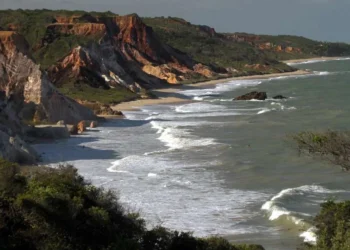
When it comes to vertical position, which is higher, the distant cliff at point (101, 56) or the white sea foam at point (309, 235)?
the distant cliff at point (101, 56)

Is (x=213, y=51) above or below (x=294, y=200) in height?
above

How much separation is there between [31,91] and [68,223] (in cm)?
3064

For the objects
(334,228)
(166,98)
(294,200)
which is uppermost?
(334,228)

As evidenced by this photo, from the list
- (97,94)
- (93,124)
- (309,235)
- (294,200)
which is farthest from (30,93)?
(309,235)

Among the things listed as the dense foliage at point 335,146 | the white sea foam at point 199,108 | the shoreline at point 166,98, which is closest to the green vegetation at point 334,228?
the dense foliage at point 335,146

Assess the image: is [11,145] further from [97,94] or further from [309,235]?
[97,94]

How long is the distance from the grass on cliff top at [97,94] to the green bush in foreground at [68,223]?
47641 millimetres

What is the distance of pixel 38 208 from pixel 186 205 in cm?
1036

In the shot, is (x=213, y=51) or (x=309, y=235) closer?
(x=309, y=235)

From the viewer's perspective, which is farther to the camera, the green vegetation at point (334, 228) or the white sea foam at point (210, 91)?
the white sea foam at point (210, 91)

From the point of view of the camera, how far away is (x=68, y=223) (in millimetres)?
10992

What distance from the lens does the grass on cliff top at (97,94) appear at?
2445 inches

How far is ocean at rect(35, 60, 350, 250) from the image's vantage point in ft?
62.3

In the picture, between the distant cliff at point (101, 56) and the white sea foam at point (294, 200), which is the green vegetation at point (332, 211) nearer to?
the white sea foam at point (294, 200)
